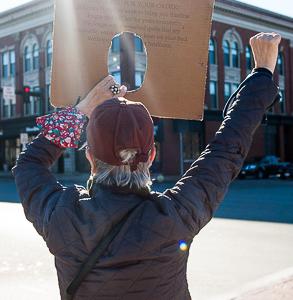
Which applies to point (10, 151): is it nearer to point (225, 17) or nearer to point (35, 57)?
point (35, 57)

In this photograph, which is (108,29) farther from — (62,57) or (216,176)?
(216,176)

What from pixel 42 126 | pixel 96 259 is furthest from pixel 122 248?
pixel 42 126

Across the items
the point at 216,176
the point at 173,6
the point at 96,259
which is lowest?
the point at 96,259

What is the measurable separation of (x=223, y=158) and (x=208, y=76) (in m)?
37.5

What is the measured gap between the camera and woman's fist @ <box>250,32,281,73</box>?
6.68ft

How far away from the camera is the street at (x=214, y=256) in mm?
6508

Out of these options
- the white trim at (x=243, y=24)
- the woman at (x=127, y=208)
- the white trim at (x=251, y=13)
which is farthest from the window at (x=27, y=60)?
the woman at (x=127, y=208)

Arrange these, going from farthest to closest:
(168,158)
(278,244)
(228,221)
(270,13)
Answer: (270,13)
(168,158)
(228,221)
(278,244)

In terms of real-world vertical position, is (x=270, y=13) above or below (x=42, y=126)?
above

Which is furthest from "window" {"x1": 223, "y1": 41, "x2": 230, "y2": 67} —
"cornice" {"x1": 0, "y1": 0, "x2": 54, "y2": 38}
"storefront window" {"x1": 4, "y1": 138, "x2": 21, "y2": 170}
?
"storefront window" {"x1": 4, "y1": 138, "x2": 21, "y2": 170}

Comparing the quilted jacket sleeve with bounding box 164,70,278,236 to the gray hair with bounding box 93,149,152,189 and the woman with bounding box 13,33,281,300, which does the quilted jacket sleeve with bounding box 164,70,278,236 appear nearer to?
the woman with bounding box 13,33,281,300

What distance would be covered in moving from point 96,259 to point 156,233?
205mm

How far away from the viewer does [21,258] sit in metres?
8.26

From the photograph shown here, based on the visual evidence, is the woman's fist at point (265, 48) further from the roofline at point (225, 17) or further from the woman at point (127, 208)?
the roofline at point (225, 17)
